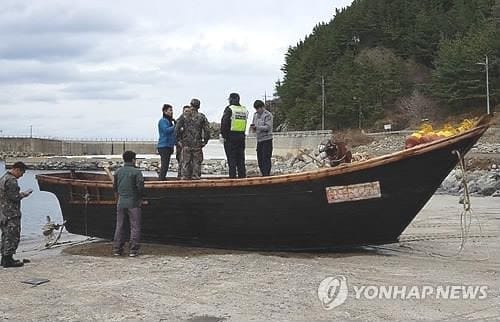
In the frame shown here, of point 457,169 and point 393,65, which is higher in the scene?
point 393,65

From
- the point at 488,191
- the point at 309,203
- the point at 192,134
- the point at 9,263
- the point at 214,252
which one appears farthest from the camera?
the point at 488,191

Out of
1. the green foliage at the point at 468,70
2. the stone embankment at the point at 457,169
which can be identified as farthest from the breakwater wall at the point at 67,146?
the green foliage at the point at 468,70

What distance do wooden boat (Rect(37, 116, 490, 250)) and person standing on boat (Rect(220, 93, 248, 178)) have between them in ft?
3.81

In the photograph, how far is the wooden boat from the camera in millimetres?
10375

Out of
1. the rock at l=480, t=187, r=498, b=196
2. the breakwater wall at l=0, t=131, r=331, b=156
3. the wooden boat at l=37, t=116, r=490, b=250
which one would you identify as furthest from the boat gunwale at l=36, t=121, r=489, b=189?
the breakwater wall at l=0, t=131, r=331, b=156

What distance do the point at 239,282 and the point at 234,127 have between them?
398 cm

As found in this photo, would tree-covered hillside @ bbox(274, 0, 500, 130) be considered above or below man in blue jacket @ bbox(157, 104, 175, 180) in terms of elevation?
above

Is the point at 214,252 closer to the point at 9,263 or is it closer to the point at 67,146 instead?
the point at 9,263

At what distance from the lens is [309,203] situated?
10820 mm

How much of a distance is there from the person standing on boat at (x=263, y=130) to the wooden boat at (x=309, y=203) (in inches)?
59.5

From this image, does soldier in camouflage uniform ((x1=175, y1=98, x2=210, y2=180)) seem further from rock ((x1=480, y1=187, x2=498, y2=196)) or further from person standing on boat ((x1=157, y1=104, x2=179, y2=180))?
rock ((x1=480, y1=187, x2=498, y2=196))

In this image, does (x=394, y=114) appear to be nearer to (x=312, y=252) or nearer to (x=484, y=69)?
(x=484, y=69)

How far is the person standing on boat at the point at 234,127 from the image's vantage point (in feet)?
40.0

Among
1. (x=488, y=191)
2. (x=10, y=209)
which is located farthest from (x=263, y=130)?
(x=488, y=191)
